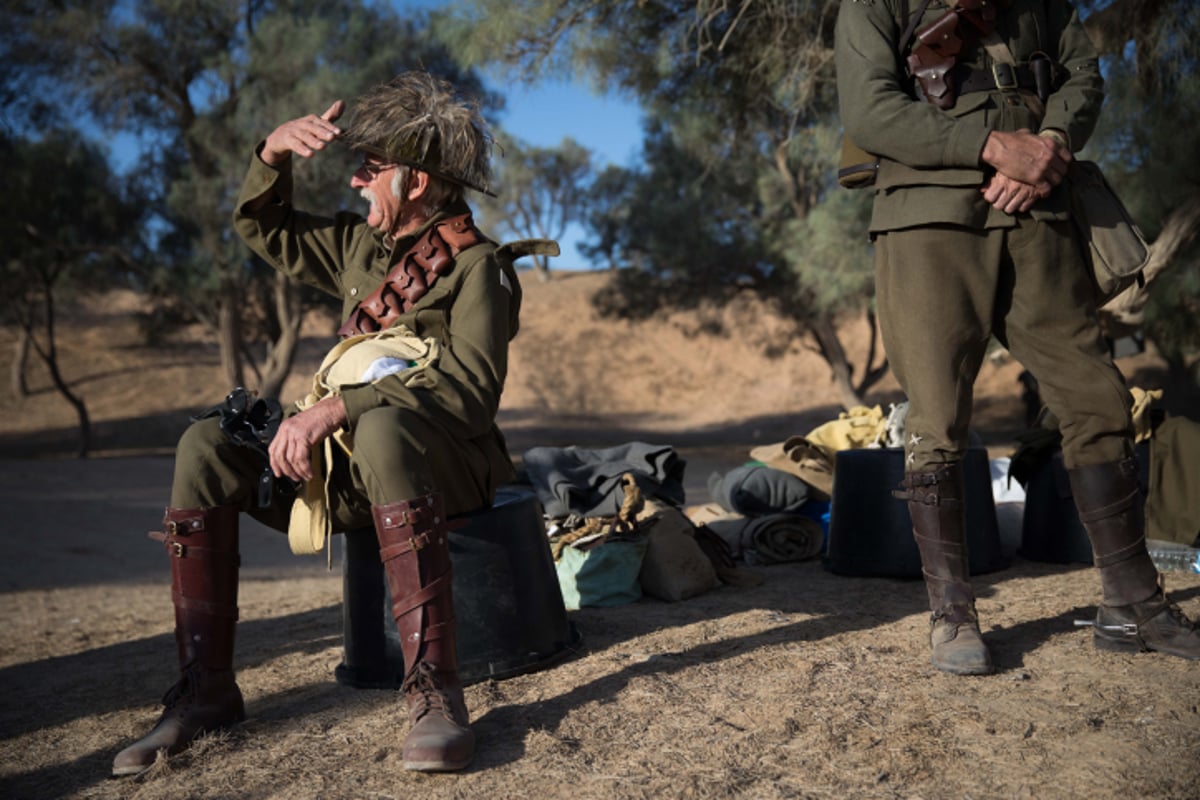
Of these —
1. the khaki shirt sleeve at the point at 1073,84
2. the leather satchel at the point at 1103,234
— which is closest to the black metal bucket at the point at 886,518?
the leather satchel at the point at 1103,234

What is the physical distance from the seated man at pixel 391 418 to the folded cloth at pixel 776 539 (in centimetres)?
210

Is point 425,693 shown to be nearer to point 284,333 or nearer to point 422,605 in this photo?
point 422,605

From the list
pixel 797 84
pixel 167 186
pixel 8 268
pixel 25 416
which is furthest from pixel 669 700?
pixel 25 416

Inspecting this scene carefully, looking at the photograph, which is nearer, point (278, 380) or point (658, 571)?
point (658, 571)

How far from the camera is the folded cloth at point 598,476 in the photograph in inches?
176

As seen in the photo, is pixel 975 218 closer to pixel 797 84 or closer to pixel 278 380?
pixel 797 84

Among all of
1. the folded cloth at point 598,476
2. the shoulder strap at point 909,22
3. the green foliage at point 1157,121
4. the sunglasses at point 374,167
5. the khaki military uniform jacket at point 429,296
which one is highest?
the green foliage at point 1157,121

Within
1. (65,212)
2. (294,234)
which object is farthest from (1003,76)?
(65,212)

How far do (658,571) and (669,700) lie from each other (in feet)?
4.34

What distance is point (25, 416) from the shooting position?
79.1ft

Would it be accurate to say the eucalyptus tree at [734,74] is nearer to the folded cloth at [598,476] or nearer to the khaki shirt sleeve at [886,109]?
the folded cloth at [598,476]

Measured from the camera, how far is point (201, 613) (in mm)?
2637

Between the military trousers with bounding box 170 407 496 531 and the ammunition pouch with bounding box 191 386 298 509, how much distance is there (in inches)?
1.5

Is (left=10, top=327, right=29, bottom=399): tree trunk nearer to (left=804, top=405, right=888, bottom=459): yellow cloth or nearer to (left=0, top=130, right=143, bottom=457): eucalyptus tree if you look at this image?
(left=0, top=130, right=143, bottom=457): eucalyptus tree
